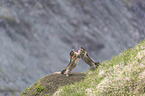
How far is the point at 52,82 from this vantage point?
11.1m

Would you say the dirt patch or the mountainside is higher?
the dirt patch

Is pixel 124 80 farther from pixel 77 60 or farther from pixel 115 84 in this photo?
pixel 77 60

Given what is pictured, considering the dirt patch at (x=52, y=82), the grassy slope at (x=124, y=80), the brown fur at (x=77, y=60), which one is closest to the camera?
the grassy slope at (x=124, y=80)

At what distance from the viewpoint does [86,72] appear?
12.4 m

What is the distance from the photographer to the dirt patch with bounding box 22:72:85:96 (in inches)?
418

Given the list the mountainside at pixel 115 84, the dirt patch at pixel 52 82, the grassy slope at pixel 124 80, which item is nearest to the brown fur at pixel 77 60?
the dirt patch at pixel 52 82

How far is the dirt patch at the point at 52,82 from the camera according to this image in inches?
418

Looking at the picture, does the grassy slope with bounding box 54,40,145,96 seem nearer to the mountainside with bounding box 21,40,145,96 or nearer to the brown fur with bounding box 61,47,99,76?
the mountainside with bounding box 21,40,145,96

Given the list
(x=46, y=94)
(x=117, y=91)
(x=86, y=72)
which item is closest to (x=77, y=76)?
(x=86, y=72)

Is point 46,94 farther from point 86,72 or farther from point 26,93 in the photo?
point 86,72

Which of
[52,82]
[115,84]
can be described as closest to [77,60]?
[52,82]

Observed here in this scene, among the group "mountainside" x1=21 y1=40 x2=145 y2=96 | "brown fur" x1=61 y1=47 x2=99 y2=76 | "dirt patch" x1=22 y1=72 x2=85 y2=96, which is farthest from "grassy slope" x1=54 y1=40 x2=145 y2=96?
"brown fur" x1=61 y1=47 x2=99 y2=76

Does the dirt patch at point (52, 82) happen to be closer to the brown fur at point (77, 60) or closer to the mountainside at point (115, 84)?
the mountainside at point (115, 84)

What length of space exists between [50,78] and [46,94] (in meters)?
1.40
